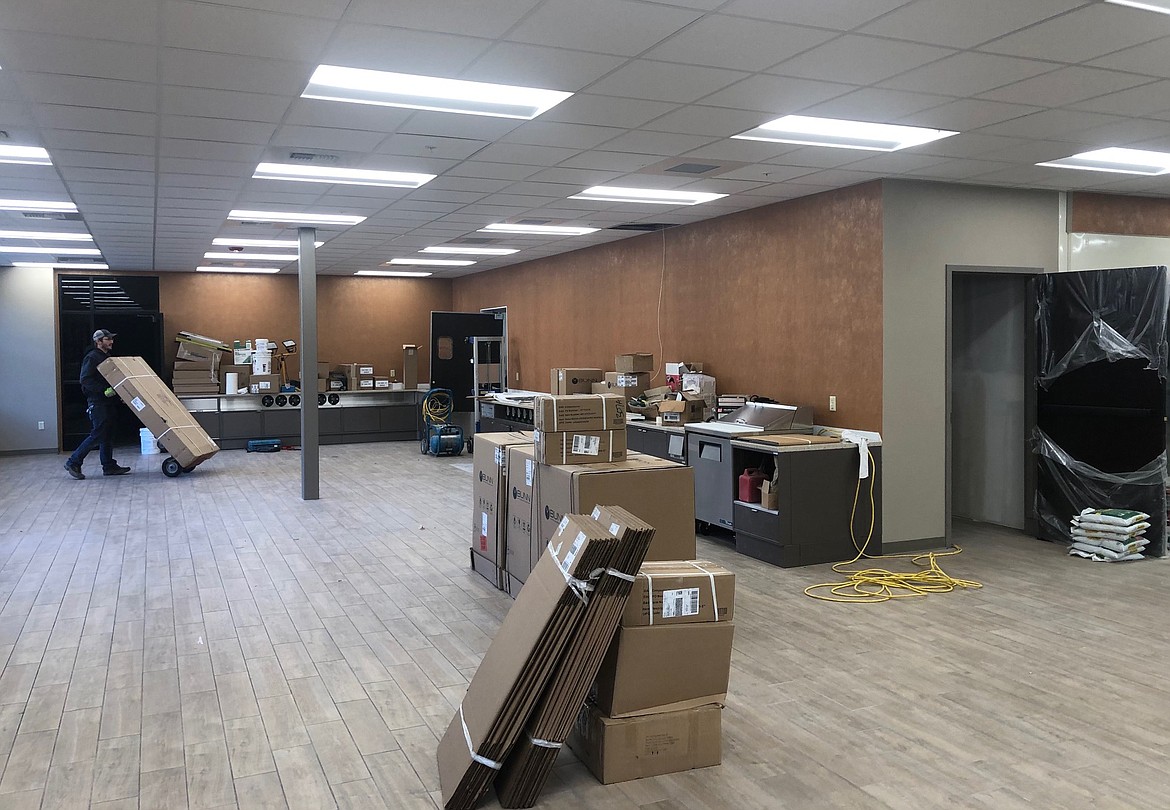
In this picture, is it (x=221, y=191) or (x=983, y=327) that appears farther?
(x=983, y=327)

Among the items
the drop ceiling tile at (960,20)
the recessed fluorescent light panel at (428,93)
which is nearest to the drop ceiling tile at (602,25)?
the recessed fluorescent light panel at (428,93)

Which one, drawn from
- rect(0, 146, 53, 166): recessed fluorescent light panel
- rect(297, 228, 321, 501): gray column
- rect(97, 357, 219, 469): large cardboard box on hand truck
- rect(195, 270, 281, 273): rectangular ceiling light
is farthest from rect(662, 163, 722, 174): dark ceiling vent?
rect(195, 270, 281, 273): rectangular ceiling light

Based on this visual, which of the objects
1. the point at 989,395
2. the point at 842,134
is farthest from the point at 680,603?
the point at 989,395

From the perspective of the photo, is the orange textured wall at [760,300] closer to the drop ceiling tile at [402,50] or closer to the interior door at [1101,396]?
the interior door at [1101,396]

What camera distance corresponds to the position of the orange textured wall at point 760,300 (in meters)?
6.16

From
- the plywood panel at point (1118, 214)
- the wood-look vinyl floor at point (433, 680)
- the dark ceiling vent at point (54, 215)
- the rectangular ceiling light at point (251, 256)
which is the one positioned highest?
the rectangular ceiling light at point (251, 256)

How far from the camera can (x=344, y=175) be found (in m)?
5.98

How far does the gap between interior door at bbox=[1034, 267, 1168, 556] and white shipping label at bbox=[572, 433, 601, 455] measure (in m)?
3.89

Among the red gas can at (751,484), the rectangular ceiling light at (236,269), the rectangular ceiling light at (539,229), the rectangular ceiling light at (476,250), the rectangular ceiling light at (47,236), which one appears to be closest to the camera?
the red gas can at (751,484)

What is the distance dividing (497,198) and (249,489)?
424cm

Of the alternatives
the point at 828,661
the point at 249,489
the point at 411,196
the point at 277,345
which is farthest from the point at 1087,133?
the point at 277,345

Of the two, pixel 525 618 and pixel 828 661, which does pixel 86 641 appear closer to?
pixel 525 618

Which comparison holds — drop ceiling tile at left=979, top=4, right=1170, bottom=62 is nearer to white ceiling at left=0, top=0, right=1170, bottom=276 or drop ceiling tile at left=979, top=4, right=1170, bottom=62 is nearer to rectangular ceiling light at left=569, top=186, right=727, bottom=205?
white ceiling at left=0, top=0, right=1170, bottom=276

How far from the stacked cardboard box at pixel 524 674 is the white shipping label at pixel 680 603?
11.4 inches
